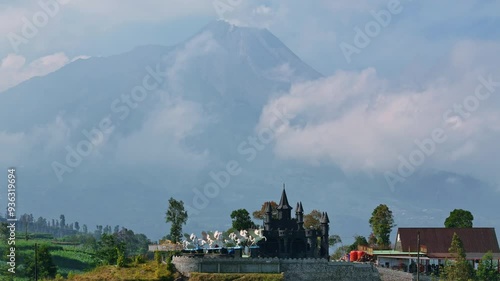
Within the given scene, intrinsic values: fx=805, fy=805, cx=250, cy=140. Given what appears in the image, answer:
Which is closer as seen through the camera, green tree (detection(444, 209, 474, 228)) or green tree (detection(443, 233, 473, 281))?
green tree (detection(443, 233, 473, 281))

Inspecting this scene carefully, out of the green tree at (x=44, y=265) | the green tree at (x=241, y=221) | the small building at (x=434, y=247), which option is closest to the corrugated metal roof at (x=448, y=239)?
the small building at (x=434, y=247)

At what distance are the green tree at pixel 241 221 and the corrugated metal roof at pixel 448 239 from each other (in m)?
21.0

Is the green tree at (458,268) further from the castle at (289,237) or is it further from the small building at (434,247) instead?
the castle at (289,237)

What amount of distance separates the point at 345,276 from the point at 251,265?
36.8 ft

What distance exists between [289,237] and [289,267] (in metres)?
7.33

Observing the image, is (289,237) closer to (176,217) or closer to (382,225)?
(176,217)

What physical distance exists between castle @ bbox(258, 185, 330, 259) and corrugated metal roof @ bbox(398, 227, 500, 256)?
1580 centimetres

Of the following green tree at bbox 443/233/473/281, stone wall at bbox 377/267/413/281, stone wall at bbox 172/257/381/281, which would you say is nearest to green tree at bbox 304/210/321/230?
green tree at bbox 443/233/473/281

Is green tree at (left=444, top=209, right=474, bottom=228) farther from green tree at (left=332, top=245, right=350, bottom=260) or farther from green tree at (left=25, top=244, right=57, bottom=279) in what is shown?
green tree at (left=25, top=244, right=57, bottom=279)

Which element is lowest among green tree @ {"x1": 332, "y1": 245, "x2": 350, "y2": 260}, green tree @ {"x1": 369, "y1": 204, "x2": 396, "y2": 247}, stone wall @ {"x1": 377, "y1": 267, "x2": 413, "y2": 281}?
stone wall @ {"x1": 377, "y1": 267, "x2": 413, "y2": 281}

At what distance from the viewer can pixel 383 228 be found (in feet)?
399

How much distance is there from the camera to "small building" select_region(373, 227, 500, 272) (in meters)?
105

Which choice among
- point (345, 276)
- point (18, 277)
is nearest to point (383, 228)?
point (345, 276)

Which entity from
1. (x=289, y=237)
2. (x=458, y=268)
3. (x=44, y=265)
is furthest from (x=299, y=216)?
(x=44, y=265)
